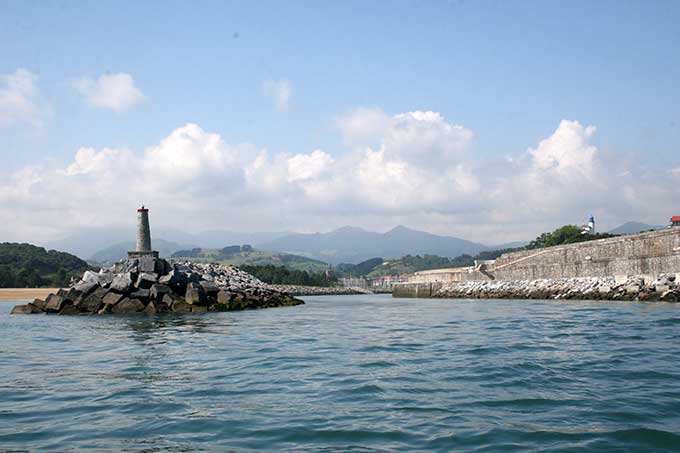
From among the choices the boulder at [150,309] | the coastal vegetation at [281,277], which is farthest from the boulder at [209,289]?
the coastal vegetation at [281,277]

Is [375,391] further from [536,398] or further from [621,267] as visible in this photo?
[621,267]

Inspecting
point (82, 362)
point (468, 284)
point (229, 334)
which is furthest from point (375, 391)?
point (468, 284)

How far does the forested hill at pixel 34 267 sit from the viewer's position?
100 m

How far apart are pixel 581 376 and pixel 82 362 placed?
10570 mm

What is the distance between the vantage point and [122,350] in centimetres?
1559

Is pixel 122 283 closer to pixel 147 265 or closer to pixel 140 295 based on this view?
pixel 140 295

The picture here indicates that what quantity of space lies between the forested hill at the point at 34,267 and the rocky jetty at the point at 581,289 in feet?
242

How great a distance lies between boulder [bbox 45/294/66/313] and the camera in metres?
36.5

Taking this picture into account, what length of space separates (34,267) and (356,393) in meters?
126

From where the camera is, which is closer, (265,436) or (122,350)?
(265,436)

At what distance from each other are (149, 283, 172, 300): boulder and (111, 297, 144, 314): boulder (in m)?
0.91

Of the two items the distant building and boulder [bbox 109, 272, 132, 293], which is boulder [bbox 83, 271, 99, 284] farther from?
the distant building

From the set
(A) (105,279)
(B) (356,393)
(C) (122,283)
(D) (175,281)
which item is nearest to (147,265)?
(D) (175,281)

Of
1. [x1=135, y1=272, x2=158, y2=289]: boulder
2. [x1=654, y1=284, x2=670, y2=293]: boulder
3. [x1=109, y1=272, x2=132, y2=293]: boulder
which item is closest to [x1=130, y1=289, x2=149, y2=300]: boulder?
[x1=109, y1=272, x2=132, y2=293]: boulder
